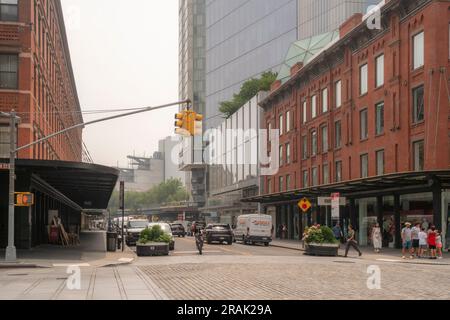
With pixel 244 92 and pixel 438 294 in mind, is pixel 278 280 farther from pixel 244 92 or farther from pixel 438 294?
pixel 244 92

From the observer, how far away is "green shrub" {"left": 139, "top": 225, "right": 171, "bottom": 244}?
1353 inches

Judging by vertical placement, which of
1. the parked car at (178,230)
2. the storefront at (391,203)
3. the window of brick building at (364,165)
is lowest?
the parked car at (178,230)

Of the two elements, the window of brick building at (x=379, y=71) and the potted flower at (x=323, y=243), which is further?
the window of brick building at (x=379, y=71)

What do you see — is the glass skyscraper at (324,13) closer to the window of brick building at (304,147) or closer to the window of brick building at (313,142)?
the window of brick building at (304,147)

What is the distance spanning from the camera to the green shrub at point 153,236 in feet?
113

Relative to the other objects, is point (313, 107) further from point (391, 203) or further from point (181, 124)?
point (181, 124)

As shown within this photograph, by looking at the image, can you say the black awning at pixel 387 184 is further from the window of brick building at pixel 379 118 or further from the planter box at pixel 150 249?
the planter box at pixel 150 249

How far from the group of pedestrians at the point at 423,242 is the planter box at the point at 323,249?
371cm

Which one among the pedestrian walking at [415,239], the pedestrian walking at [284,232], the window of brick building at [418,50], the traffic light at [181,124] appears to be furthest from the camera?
the pedestrian walking at [284,232]

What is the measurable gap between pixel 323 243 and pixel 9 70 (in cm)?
2155

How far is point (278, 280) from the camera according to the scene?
62.6ft

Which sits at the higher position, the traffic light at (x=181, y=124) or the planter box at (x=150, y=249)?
the traffic light at (x=181, y=124)

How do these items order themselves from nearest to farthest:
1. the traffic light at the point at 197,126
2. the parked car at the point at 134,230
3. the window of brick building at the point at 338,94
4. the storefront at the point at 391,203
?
the traffic light at the point at 197,126 < the storefront at the point at 391,203 < the parked car at the point at 134,230 < the window of brick building at the point at 338,94

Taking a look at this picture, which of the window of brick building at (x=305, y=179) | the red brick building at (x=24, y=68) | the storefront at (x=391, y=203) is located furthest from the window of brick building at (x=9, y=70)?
the window of brick building at (x=305, y=179)
